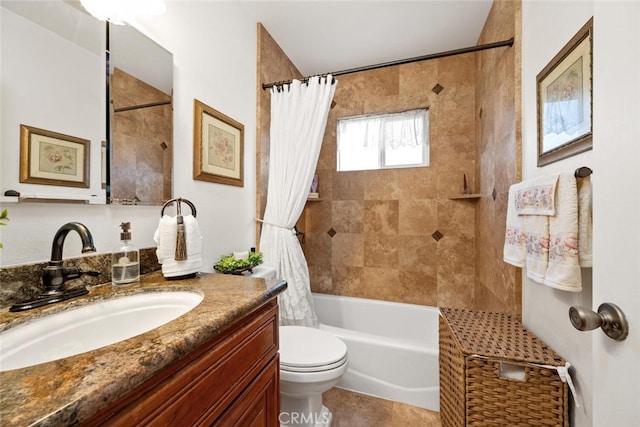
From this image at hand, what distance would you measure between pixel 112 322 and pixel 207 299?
0.28 m

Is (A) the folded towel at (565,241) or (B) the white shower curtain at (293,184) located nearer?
(A) the folded towel at (565,241)

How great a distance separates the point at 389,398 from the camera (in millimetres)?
1667

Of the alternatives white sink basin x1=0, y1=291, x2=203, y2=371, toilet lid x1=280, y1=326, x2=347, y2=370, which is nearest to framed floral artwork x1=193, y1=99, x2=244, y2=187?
white sink basin x1=0, y1=291, x2=203, y2=371

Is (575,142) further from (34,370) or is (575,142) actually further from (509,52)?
(34,370)

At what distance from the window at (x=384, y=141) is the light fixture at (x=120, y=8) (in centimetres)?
186

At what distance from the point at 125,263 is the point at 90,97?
2.03ft

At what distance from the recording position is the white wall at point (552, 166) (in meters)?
0.92

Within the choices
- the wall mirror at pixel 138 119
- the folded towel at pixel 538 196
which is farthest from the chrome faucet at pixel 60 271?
the folded towel at pixel 538 196

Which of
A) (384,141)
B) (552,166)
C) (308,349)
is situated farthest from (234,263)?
(384,141)

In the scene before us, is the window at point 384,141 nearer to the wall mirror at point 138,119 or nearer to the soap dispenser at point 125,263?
the wall mirror at point 138,119

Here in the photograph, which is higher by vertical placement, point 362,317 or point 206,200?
point 206,200

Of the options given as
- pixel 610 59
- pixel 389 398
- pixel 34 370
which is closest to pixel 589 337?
pixel 610 59

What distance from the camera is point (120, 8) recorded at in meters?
0.99

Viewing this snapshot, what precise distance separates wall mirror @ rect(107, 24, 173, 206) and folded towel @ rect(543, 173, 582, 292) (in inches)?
65.1
